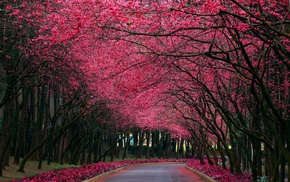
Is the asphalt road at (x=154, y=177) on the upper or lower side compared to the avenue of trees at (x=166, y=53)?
lower

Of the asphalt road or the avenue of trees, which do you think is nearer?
the avenue of trees

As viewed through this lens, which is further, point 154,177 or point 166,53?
point 154,177

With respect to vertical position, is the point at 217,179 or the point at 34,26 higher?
the point at 34,26

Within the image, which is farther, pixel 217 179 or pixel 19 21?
pixel 217 179

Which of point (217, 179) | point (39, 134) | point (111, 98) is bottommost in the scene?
point (217, 179)

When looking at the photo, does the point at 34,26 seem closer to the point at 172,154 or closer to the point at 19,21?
the point at 19,21

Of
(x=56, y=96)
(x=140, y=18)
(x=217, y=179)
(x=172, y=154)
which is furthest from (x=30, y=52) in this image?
(x=172, y=154)

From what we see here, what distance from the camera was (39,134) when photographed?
31750mm

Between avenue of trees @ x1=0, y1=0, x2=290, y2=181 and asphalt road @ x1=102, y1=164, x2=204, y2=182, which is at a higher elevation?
avenue of trees @ x1=0, y1=0, x2=290, y2=181

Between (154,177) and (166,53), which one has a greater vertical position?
(166,53)

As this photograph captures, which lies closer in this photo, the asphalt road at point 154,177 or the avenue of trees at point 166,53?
the avenue of trees at point 166,53

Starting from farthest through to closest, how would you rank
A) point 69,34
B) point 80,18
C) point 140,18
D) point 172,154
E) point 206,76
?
1. point 172,154
2. point 206,76
3. point 69,34
4. point 80,18
5. point 140,18

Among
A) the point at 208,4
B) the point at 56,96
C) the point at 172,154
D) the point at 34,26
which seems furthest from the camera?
the point at 172,154

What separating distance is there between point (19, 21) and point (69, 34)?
2.81 metres
